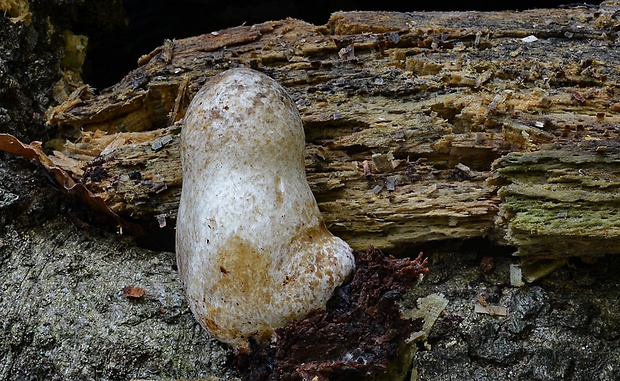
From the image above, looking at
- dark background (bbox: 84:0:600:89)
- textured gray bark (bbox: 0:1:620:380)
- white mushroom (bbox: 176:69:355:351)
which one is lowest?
textured gray bark (bbox: 0:1:620:380)

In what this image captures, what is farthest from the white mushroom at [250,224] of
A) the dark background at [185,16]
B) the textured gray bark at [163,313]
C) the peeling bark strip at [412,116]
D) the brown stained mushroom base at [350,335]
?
the dark background at [185,16]

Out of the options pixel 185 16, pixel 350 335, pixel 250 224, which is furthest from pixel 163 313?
pixel 185 16

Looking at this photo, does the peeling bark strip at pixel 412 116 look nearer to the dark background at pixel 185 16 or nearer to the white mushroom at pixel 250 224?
the white mushroom at pixel 250 224

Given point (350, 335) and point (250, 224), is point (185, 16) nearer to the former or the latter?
point (250, 224)

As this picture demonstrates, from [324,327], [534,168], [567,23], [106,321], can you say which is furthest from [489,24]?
[106,321]

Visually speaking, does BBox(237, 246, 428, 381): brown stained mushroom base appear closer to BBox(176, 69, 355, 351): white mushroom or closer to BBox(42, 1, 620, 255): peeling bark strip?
BBox(176, 69, 355, 351): white mushroom

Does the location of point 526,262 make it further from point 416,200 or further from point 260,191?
point 260,191

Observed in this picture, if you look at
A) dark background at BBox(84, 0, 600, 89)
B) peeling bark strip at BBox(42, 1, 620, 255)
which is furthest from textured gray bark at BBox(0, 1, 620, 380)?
dark background at BBox(84, 0, 600, 89)
